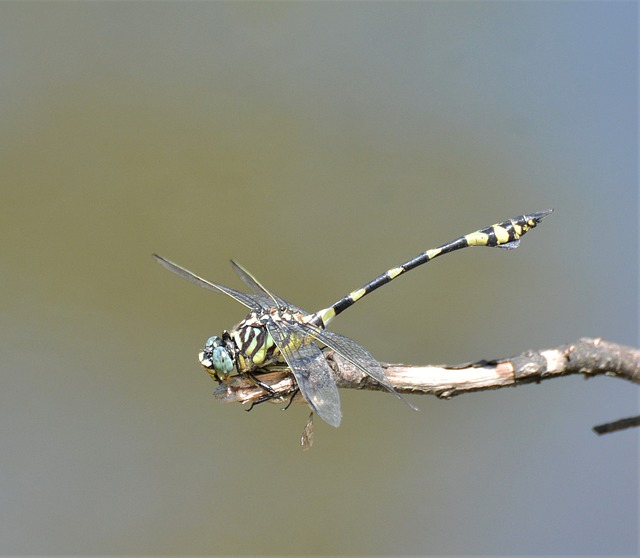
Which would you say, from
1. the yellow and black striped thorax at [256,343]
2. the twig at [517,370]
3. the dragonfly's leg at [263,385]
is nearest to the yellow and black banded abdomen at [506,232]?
the twig at [517,370]

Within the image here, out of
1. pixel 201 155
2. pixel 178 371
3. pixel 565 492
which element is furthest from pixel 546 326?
pixel 201 155

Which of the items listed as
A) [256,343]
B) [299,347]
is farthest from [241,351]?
[299,347]

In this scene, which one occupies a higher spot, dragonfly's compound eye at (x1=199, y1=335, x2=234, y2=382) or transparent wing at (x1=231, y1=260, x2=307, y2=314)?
transparent wing at (x1=231, y1=260, x2=307, y2=314)

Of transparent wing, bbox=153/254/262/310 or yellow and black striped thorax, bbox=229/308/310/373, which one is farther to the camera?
transparent wing, bbox=153/254/262/310

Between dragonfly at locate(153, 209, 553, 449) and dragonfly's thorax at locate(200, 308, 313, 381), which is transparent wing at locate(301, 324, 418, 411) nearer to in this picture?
dragonfly at locate(153, 209, 553, 449)

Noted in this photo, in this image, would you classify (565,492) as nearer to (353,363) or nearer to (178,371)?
(178,371)

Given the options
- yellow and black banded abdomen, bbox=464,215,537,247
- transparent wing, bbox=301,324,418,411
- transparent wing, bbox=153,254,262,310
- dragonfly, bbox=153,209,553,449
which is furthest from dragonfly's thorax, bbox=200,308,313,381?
yellow and black banded abdomen, bbox=464,215,537,247
